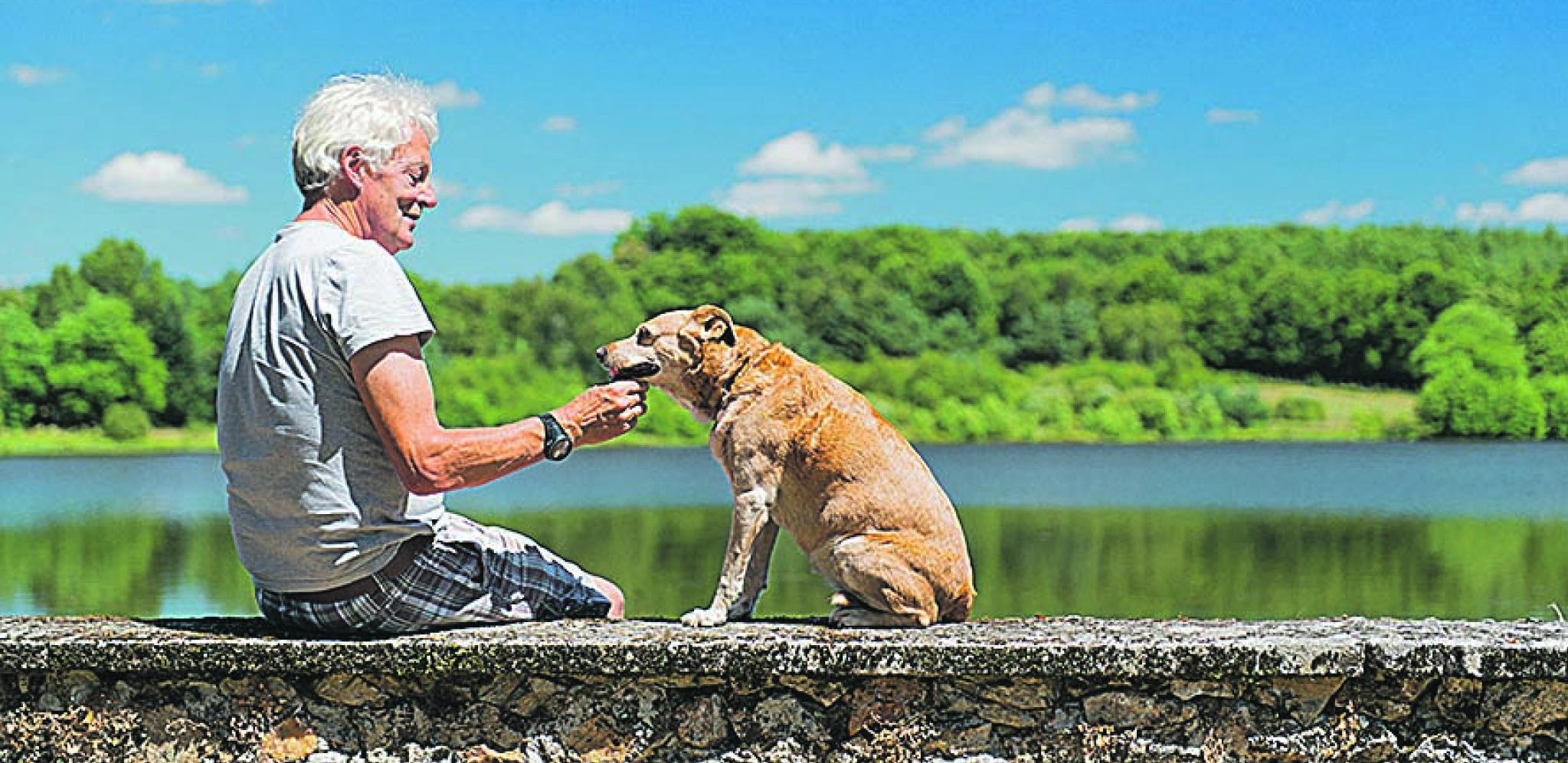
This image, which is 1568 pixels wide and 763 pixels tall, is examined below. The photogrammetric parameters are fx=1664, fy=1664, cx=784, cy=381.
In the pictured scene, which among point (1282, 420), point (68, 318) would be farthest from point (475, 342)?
point (1282, 420)

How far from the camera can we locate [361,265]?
4.61 meters

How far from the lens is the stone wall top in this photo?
4715mm

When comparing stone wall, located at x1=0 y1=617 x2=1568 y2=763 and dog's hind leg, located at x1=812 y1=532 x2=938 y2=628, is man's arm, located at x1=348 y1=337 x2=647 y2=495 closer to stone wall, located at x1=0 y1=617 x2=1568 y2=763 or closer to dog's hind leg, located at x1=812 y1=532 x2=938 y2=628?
stone wall, located at x1=0 y1=617 x2=1568 y2=763

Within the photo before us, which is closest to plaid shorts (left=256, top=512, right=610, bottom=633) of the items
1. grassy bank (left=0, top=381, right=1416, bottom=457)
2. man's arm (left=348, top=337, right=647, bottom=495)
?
man's arm (left=348, top=337, right=647, bottom=495)

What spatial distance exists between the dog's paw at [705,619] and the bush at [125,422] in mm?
86179

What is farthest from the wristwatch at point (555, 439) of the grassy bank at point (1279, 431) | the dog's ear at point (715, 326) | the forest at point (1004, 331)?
the grassy bank at point (1279, 431)

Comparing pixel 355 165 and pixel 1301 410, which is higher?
pixel 355 165

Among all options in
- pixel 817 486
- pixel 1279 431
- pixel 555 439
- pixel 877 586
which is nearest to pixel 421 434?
pixel 555 439

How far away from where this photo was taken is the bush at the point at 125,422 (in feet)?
279

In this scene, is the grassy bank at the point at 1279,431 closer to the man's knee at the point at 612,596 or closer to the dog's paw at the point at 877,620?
the man's knee at the point at 612,596

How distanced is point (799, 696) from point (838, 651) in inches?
8.1

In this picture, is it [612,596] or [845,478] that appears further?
[612,596]

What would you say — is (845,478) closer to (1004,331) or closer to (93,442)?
(93,442)

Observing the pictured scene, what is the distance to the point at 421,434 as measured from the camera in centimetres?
461
